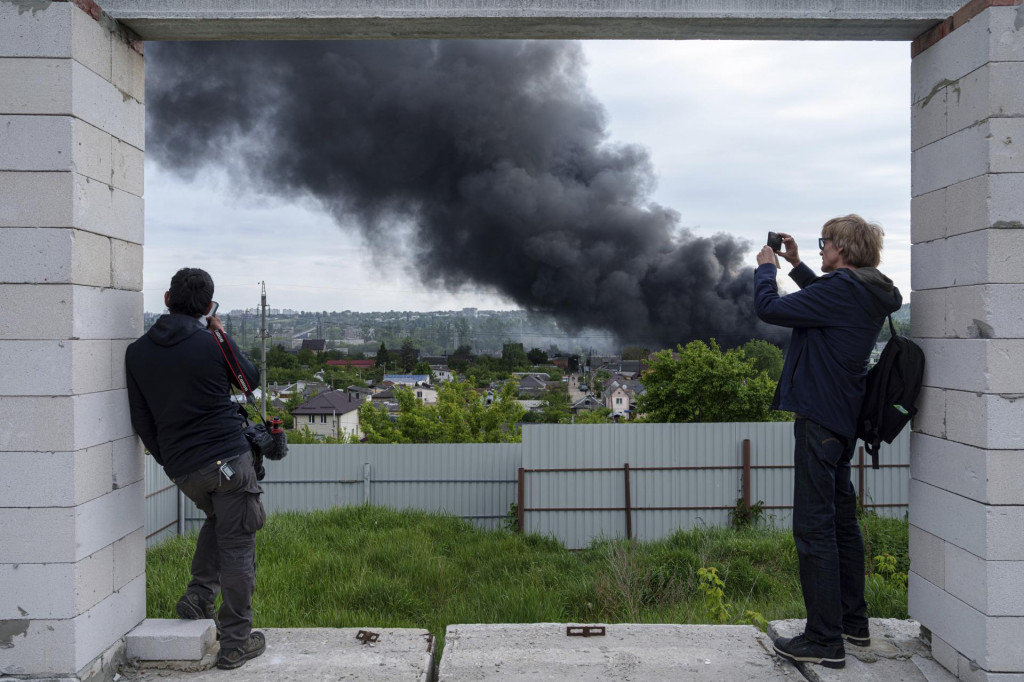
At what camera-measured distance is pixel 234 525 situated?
2.90 m

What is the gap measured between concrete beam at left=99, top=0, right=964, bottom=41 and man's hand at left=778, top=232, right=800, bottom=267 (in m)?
0.84

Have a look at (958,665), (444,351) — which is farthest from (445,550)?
(444,351)

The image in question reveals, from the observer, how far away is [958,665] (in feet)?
9.18

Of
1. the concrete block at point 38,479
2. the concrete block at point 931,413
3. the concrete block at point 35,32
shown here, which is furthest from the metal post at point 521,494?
the concrete block at point 35,32

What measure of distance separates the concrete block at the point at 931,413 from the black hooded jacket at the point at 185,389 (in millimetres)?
2760

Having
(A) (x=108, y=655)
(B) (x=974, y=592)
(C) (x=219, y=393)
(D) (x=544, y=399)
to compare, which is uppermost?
(C) (x=219, y=393)

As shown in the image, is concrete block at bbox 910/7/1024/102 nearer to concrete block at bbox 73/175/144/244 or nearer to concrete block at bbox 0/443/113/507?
concrete block at bbox 73/175/144/244

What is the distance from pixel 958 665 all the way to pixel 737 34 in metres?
2.64

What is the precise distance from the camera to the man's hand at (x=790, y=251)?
3.06 m

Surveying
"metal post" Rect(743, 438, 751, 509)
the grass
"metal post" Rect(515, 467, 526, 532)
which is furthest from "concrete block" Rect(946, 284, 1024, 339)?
"metal post" Rect(743, 438, 751, 509)

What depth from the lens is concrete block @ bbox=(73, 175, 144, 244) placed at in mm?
2693

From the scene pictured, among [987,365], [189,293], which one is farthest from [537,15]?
[987,365]

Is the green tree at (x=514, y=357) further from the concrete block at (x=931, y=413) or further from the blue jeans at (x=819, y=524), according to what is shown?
the blue jeans at (x=819, y=524)

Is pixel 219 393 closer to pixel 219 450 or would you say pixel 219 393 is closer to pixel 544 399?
pixel 219 450
